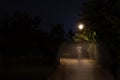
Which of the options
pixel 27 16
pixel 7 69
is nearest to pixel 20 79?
pixel 7 69

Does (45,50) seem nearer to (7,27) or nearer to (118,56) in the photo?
(7,27)

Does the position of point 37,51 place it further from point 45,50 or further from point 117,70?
point 117,70

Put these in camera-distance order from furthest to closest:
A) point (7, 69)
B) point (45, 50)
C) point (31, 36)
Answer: point (45, 50)
point (31, 36)
point (7, 69)

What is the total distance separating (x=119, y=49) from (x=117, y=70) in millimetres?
6759

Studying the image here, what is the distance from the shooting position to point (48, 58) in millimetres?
38906

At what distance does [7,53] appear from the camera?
2816cm

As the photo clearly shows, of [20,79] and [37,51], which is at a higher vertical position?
[37,51]

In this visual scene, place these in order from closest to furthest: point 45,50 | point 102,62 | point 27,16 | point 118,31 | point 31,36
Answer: point 118,31 → point 31,36 → point 45,50 → point 102,62 → point 27,16

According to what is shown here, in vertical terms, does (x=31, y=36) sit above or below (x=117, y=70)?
above

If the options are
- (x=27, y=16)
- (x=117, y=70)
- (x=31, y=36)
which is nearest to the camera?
(x=117, y=70)

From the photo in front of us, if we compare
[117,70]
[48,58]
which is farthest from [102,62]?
[117,70]

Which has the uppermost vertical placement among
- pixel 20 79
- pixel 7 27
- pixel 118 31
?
pixel 7 27

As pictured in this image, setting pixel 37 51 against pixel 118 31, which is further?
pixel 37 51

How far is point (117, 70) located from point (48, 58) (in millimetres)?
17592
